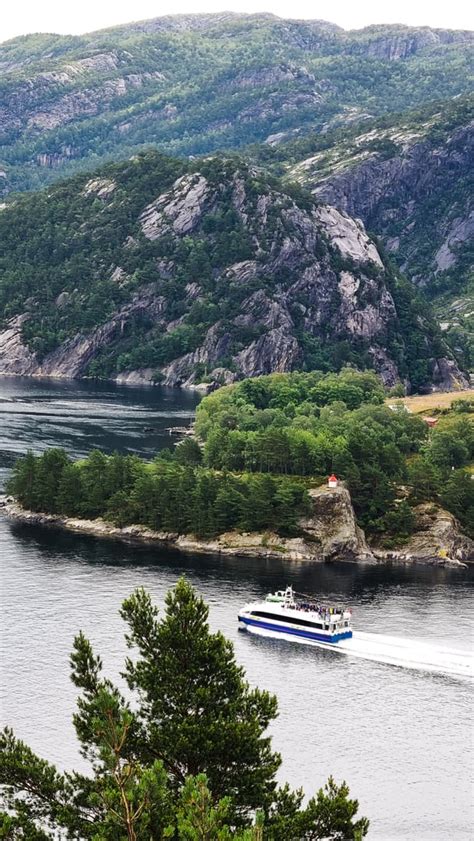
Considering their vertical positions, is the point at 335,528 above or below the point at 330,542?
above

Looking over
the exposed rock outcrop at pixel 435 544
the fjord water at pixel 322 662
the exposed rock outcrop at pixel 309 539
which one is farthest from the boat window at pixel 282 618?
the exposed rock outcrop at pixel 435 544

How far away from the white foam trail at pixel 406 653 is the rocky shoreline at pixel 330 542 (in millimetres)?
37309

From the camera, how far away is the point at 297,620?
130 metres

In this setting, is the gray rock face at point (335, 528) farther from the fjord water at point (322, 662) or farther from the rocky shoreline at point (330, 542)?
the fjord water at point (322, 662)

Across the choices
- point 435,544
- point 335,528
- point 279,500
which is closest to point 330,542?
point 335,528

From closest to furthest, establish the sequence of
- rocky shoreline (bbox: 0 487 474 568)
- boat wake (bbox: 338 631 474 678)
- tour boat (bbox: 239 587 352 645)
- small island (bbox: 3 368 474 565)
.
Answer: boat wake (bbox: 338 631 474 678), tour boat (bbox: 239 587 352 645), rocky shoreline (bbox: 0 487 474 568), small island (bbox: 3 368 474 565)

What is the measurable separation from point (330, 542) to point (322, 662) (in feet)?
151

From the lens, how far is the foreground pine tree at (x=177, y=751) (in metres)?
52.6

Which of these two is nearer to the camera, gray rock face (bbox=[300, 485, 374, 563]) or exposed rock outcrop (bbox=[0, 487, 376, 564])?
exposed rock outcrop (bbox=[0, 487, 376, 564])

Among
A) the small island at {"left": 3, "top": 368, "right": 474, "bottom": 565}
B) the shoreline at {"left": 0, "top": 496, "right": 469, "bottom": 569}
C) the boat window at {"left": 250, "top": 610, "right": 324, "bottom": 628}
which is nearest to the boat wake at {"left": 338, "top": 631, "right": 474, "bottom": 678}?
the boat window at {"left": 250, "top": 610, "right": 324, "bottom": 628}

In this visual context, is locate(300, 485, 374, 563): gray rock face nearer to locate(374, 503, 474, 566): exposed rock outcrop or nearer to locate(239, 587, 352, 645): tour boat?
locate(374, 503, 474, 566): exposed rock outcrop

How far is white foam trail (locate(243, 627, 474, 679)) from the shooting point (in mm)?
116125

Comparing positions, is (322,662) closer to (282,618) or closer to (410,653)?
(410,653)

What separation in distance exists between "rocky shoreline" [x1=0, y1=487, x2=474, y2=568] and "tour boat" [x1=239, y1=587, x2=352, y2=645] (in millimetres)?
31627
